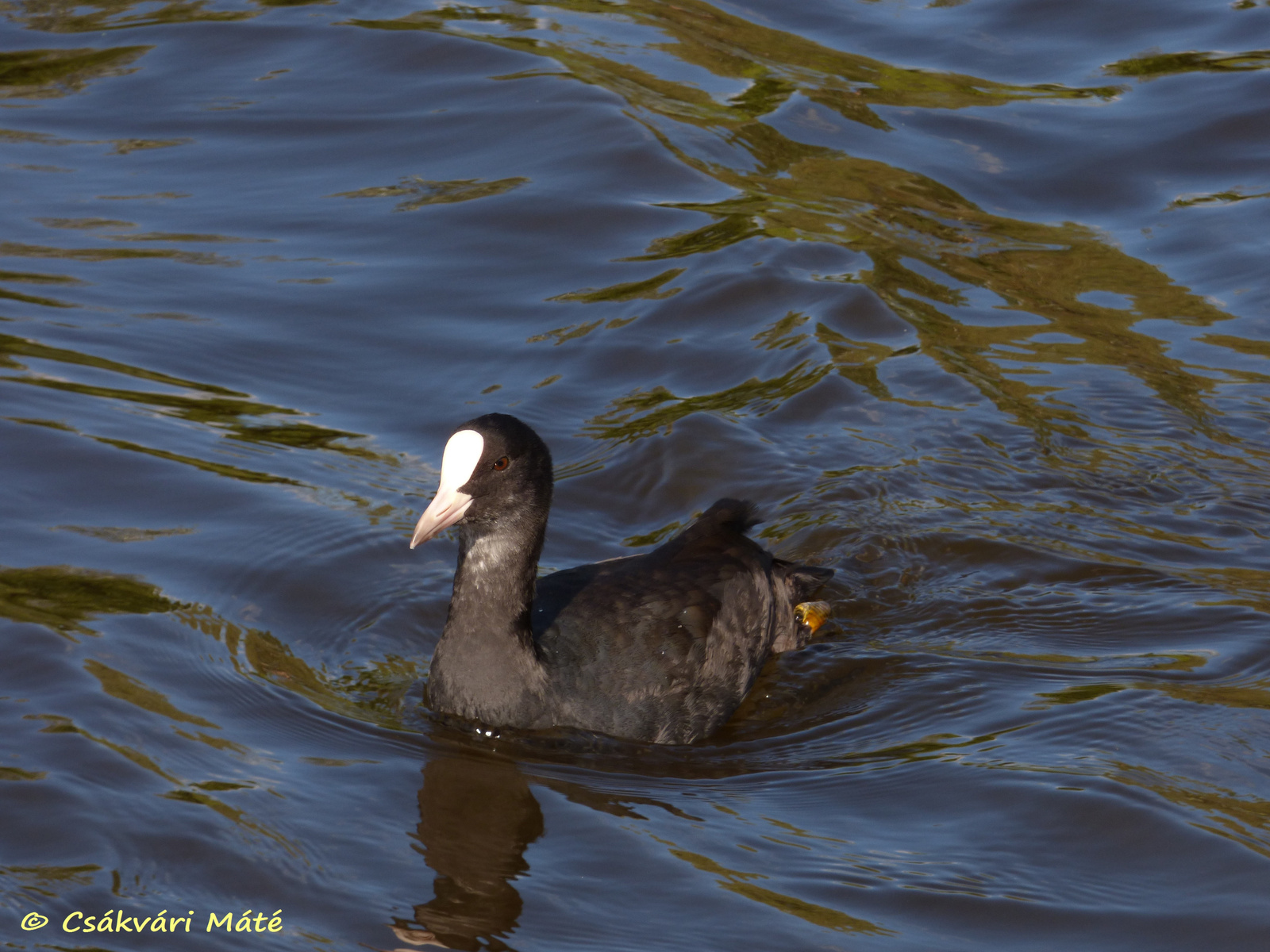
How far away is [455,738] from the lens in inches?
215

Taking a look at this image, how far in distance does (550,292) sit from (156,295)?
6.69 feet

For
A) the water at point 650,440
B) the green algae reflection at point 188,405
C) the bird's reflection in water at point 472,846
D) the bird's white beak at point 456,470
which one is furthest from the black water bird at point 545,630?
the green algae reflection at point 188,405

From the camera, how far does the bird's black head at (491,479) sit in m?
5.51

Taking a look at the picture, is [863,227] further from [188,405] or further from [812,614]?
[188,405]

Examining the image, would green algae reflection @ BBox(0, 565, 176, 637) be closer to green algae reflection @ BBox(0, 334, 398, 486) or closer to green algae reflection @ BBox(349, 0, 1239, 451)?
green algae reflection @ BBox(0, 334, 398, 486)

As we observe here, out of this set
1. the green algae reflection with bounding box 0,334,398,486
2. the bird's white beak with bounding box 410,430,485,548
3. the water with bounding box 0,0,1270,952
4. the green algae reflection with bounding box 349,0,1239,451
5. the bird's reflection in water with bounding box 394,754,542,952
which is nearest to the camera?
the bird's reflection in water with bounding box 394,754,542,952

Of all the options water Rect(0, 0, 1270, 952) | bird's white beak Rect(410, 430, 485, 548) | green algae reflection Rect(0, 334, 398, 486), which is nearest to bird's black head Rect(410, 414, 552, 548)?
bird's white beak Rect(410, 430, 485, 548)

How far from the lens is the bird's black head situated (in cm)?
551

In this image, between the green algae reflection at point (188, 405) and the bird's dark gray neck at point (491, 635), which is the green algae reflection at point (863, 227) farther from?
the bird's dark gray neck at point (491, 635)

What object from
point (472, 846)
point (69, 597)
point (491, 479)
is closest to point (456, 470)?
point (491, 479)

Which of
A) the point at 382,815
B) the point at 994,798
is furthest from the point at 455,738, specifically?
the point at 994,798

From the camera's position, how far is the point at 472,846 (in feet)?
16.0

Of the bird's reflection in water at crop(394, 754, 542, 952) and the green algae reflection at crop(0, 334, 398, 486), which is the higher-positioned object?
the green algae reflection at crop(0, 334, 398, 486)

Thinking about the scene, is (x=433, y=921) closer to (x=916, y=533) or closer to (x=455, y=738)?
(x=455, y=738)
